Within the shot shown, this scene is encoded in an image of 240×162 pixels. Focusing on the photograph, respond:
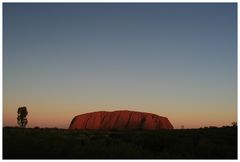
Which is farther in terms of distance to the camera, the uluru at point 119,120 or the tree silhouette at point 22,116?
the uluru at point 119,120

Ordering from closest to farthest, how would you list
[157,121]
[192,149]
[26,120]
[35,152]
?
[35,152] < [192,149] < [26,120] < [157,121]

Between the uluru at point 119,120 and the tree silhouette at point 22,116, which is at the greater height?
the tree silhouette at point 22,116

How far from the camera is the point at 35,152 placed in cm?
1359

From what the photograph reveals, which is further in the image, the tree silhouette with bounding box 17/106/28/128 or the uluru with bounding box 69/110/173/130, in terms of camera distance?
the uluru with bounding box 69/110/173/130

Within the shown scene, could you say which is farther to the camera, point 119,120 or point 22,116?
point 119,120

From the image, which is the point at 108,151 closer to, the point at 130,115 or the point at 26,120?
the point at 26,120

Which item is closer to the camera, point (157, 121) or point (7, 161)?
point (7, 161)

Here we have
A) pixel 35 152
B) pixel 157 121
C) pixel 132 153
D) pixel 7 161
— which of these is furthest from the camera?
pixel 157 121

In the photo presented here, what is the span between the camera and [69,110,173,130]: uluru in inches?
3890

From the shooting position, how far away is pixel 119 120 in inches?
4013

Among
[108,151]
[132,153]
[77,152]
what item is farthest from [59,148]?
[132,153]

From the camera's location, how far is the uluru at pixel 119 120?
98812 millimetres

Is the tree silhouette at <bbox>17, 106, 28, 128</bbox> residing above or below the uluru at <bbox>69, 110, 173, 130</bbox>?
above

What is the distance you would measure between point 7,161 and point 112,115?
93836 mm
